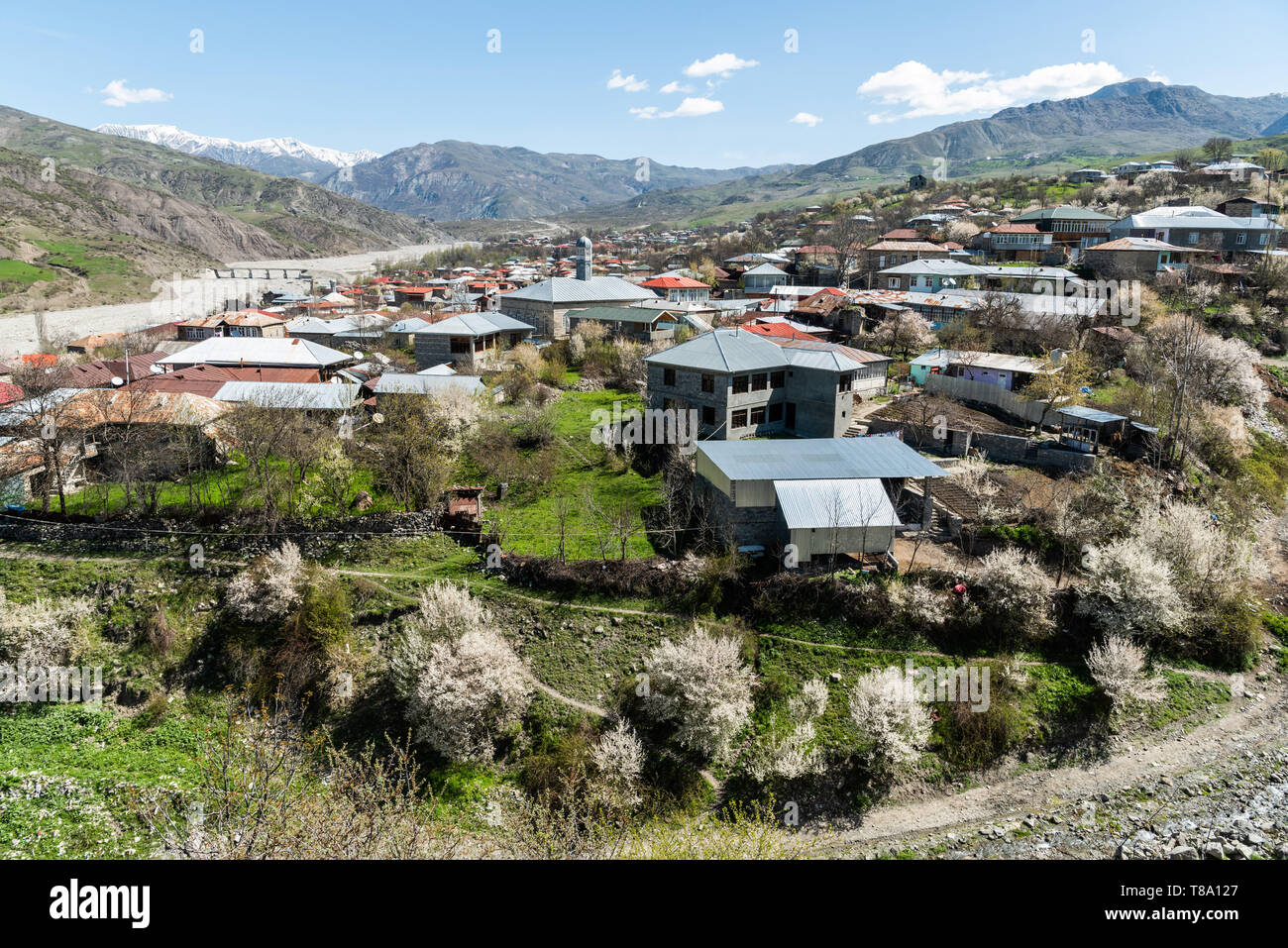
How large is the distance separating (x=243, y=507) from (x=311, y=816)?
15.0 meters

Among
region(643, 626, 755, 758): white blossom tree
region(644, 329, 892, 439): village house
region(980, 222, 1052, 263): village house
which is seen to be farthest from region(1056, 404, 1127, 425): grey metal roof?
region(980, 222, 1052, 263): village house

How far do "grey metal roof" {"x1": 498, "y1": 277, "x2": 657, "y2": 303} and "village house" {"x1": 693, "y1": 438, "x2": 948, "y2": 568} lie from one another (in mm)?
26796

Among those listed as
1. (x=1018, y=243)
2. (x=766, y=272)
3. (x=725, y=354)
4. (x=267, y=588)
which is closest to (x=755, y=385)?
(x=725, y=354)

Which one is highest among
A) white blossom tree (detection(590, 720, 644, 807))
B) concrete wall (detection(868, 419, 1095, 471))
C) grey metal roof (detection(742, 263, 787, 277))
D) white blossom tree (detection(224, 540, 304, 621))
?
grey metal roof (detection(742, 263, 787, 277))

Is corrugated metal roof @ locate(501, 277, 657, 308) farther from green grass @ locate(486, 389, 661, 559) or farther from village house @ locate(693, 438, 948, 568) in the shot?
village house @ locate(693, 438, 948, 568)

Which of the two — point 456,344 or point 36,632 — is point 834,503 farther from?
point 456,344

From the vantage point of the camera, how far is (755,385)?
26.6 m

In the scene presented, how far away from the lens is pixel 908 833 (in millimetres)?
13953

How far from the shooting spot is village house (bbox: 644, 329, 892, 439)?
26.0 meters

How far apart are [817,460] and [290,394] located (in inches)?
821

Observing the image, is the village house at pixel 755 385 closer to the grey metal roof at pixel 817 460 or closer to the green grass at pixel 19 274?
the grey metal roof at pixel 817 460

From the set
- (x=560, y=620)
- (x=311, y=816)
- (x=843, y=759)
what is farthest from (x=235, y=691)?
(x=843, y=759)

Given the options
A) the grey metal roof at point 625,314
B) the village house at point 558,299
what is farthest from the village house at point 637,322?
the village house at point 558,299
